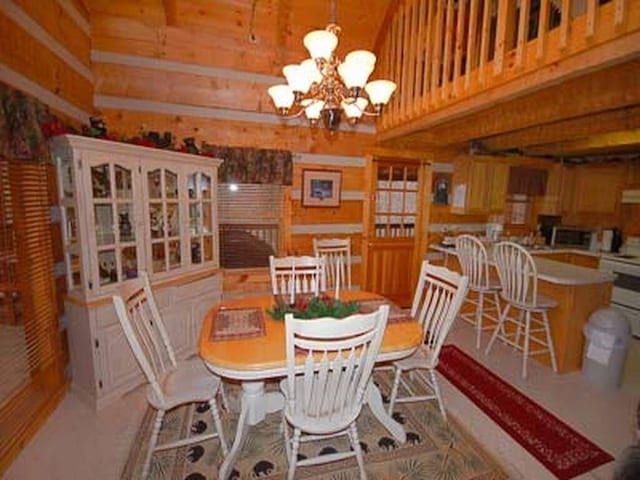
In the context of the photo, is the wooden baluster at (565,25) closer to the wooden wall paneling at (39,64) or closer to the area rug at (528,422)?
the area rug at (528,422)

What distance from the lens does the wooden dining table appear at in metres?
1.55

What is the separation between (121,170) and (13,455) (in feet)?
6.02

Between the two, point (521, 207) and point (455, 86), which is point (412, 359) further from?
point (521, 207)

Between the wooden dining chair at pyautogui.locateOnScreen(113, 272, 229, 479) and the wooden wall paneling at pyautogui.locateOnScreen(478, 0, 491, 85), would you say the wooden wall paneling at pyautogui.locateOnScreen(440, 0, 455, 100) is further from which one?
the wooden dining chair at pyautogui.locateOnScreen(113, 272, 229, 479)

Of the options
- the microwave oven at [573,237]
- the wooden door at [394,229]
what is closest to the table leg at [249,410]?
the wooden door at [394,229]

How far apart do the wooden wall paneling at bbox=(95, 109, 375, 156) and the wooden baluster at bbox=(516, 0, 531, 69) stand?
2097 millimetres

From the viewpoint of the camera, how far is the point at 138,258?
8.52 ft

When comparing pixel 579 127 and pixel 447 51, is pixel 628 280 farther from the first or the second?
pixel 447 51

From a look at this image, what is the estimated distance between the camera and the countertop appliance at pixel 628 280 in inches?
143

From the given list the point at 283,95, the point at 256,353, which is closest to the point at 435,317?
the point at 256,353

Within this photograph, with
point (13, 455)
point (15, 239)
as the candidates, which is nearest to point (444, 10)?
point (15, 239)

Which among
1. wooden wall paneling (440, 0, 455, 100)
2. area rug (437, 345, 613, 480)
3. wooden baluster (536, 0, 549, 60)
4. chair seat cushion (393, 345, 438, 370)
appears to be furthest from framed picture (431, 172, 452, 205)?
chair seat cushion (393, 345, 438, 370)

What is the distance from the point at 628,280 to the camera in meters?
3.73

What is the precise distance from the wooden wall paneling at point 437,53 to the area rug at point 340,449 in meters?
2.50
